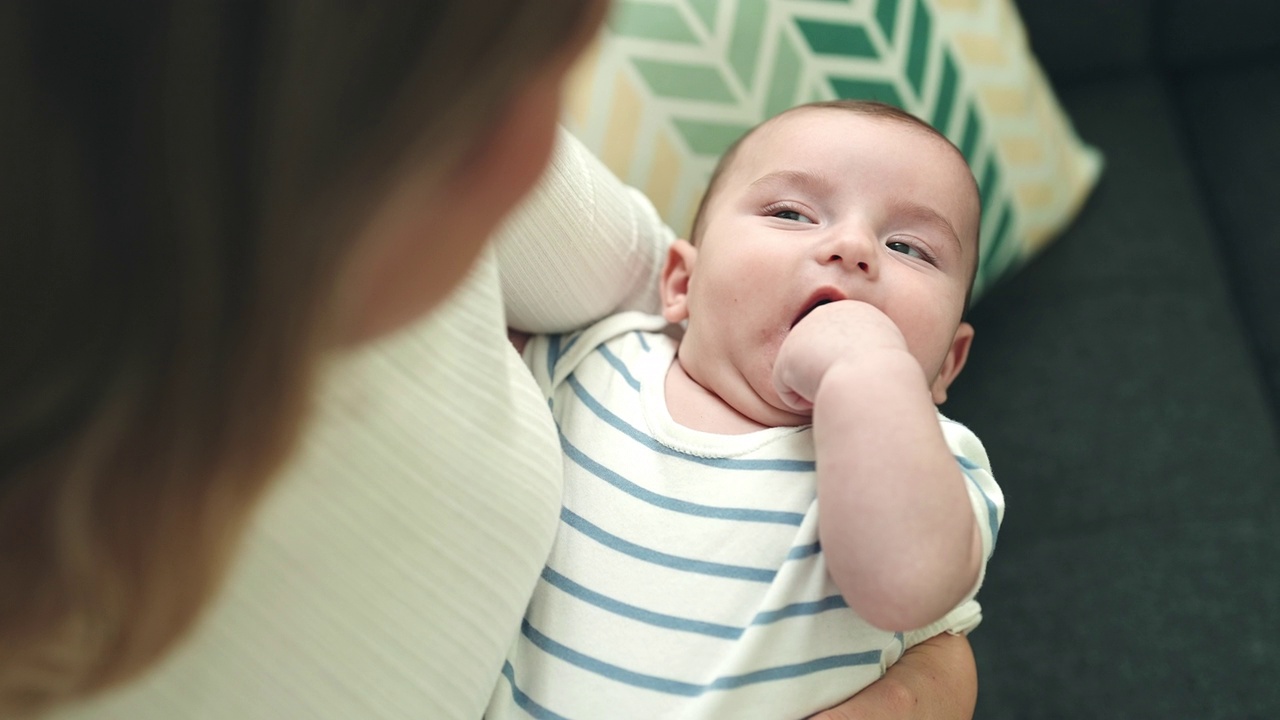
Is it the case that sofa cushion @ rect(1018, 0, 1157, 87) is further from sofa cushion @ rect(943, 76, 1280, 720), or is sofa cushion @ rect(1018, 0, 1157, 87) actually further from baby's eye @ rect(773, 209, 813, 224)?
baby's eye @ rect(773, 209, 813, 224)

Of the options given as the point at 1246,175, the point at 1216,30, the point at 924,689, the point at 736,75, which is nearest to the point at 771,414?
the point at 924,689

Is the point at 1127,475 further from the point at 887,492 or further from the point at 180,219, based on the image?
the point at 180,219

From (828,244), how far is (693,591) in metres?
0.31

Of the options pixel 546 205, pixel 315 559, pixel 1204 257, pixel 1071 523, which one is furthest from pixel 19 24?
pixel 1204 257

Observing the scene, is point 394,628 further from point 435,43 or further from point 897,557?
point 435,43

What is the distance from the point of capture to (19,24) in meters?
0.36

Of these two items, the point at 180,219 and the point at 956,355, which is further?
the point at 956,355

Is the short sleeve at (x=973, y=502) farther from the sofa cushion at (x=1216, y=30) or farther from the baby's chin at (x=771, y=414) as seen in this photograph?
the sofa cushion at (x=1216, y=30)

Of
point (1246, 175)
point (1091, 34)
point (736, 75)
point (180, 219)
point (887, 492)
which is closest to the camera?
point (180, 219)

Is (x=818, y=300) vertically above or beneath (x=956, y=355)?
above

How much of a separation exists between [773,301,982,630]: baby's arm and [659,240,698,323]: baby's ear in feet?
0.78

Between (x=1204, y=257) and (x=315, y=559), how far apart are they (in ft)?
4.31

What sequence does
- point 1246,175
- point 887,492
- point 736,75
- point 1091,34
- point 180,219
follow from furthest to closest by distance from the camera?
point 1091,34 → point 1246,175 → point 736,75 → point 887,492 → point 180,219

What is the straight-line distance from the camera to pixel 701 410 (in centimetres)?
95
